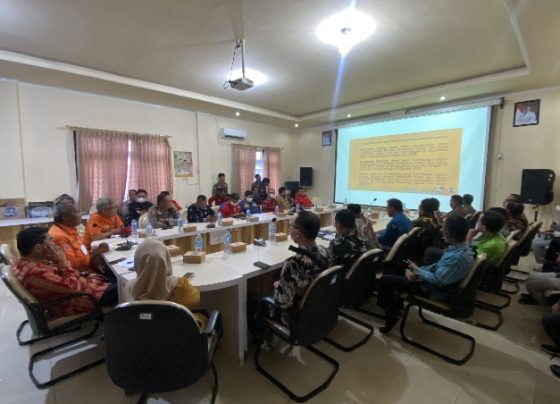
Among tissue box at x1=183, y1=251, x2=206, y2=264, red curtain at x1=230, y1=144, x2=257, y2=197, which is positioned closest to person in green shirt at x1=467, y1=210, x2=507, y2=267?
tissue box at x1=183, y1=251, x2=206, y2=264

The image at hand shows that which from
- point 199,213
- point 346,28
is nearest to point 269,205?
point 199,213

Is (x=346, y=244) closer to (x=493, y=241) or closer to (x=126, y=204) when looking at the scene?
(x=493, y=241)

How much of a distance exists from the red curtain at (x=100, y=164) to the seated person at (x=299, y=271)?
15.9 feet

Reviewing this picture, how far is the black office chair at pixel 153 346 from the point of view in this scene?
1.16 metres

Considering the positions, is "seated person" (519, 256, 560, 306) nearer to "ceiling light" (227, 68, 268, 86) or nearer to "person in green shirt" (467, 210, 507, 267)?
"person in green shirt" (467, 210, 507, 267)

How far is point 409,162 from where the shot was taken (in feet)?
19.7

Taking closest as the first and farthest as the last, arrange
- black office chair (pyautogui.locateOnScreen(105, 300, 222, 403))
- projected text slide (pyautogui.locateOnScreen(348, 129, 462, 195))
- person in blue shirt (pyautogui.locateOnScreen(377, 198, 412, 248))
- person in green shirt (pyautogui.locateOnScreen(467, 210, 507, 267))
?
black office chair (pyautogui.locateOnScreen(105, 300, 222, 403)), person in green shirt (pyautogui.locateOnScreen(467, 210, 507, 267)), person in blue shirt (pyautogui.locateOnScreen(377, 198, 412, 248)), projected text slide (pyautogui.locateOnScreen(348, 129, 462, 195))

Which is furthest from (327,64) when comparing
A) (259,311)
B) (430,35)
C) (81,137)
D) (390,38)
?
(81,137)

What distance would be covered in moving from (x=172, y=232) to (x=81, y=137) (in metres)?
3.17

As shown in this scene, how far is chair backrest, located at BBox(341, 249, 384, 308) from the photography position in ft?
6.55

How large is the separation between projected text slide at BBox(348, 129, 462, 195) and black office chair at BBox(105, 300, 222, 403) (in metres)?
5.78

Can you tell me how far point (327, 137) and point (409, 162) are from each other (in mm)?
2567

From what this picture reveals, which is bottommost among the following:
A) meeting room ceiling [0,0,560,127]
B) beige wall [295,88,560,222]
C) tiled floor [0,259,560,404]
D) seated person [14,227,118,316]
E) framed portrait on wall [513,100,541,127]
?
tiled floor [0,259,560,404]

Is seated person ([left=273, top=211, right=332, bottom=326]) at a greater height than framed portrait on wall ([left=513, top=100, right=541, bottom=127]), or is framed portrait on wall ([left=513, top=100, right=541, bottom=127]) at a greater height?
framed portrait on wall ([left=513, top=100, right=541, bottom=127])
